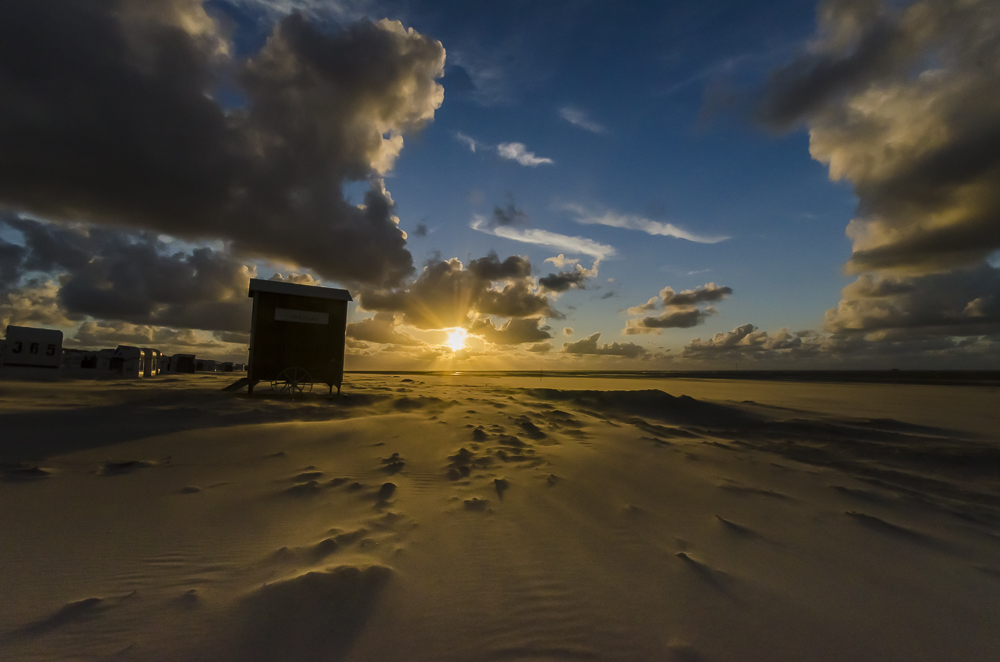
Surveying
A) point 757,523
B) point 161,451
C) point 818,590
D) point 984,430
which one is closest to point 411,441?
point 161,451

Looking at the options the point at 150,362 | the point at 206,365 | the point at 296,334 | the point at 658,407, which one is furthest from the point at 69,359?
the point at 658,407

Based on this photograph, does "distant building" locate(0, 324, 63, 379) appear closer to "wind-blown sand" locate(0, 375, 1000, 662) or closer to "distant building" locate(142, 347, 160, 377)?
"distant building" locate(142, 347, 160, 377)

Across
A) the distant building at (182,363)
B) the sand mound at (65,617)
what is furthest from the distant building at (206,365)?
the sand mound at (65,617)

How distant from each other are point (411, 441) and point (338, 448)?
1219mm

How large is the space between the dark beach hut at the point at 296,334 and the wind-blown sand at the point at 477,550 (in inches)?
289

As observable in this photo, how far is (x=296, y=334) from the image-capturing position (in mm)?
14719

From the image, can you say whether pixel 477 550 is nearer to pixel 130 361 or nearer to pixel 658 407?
pixel 658 407

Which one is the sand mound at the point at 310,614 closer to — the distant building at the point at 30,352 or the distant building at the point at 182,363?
the distant building at the point at 30,352

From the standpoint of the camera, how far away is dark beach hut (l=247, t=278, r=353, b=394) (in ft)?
46.7

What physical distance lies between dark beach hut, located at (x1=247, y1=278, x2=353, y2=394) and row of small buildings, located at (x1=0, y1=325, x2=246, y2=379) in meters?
20.6

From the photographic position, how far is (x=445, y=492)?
462cm

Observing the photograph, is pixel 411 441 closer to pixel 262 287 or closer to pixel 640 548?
pixel 640 548

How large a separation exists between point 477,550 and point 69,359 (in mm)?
53649

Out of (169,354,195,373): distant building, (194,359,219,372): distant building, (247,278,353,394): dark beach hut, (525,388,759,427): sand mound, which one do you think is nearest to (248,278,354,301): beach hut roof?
(247,278,353,394): dark beach hut
